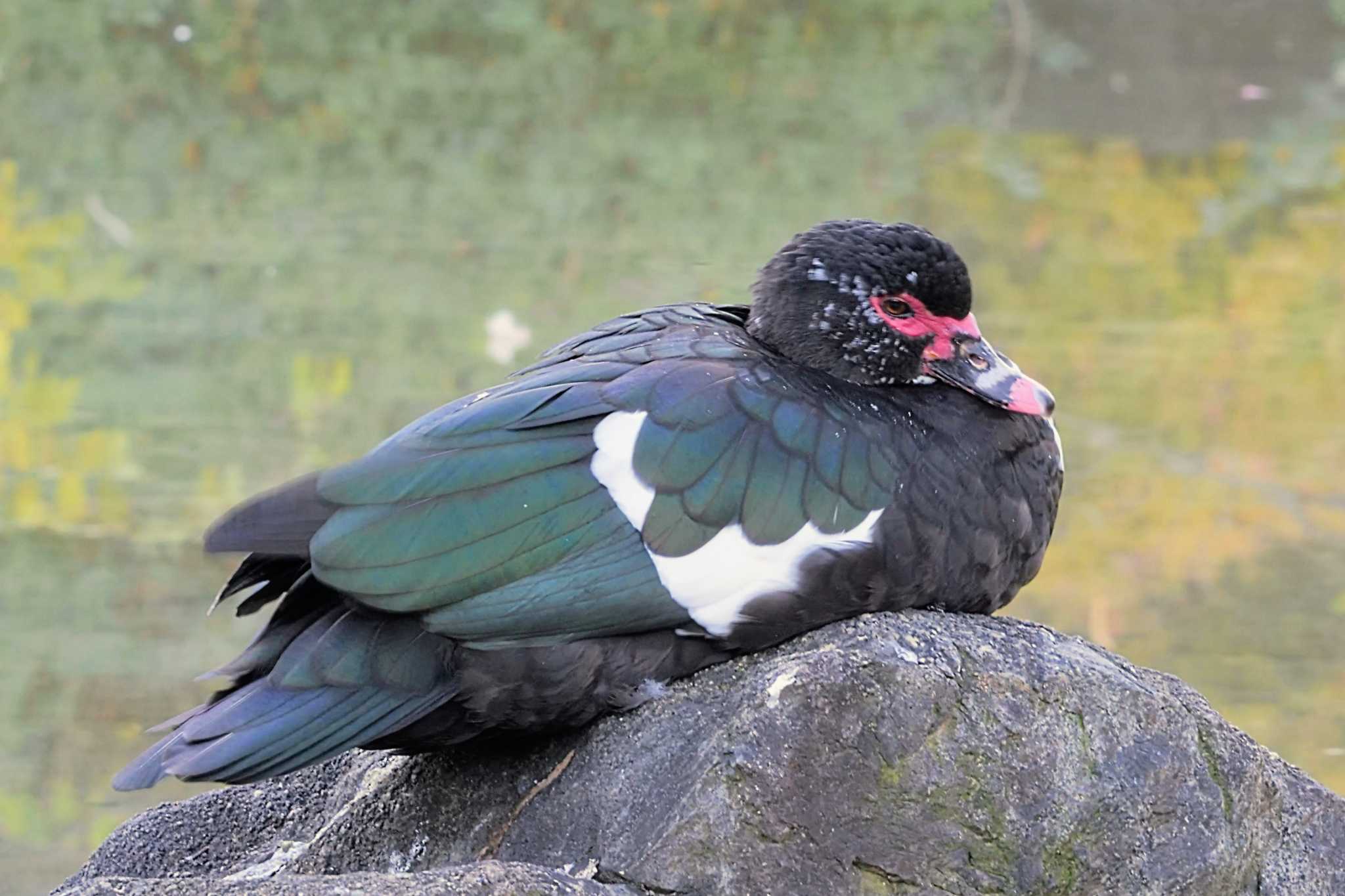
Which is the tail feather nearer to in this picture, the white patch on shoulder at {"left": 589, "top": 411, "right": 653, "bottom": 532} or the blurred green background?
the white patch on shoulder at {"left": 589, "top": 411, "right": 653, "bottom": 532}

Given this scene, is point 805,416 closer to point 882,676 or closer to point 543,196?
point 882,676

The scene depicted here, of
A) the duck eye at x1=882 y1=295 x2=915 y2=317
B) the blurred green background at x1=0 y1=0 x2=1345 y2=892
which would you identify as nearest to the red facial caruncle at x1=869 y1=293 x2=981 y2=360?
the duck eye at x1=882 y1=295 x2=915 y2=317

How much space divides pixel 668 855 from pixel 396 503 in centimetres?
64

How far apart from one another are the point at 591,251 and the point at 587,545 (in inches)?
169

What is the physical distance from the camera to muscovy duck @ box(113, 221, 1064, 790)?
8.70 feet

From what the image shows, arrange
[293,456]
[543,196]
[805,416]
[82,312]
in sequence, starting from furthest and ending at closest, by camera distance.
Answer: [543,196] < [82,312] < [293,456] < [805,416]

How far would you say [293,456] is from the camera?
570 centimetres

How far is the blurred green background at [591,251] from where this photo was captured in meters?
5.16

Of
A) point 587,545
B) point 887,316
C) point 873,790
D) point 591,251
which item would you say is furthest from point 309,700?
point 591,251

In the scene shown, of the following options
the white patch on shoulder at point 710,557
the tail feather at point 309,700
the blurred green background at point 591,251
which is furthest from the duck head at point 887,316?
the blurred green background at point 591,251

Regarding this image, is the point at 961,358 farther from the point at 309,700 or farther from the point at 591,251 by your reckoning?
the point at 591,251

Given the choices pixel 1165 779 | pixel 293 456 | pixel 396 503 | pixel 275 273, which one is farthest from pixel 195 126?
pixel 1165 779

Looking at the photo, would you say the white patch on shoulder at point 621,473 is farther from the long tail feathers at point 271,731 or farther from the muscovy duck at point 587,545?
the long tail feathers at point 271,731

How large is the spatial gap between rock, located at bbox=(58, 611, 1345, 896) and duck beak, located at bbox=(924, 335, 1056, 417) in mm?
377
